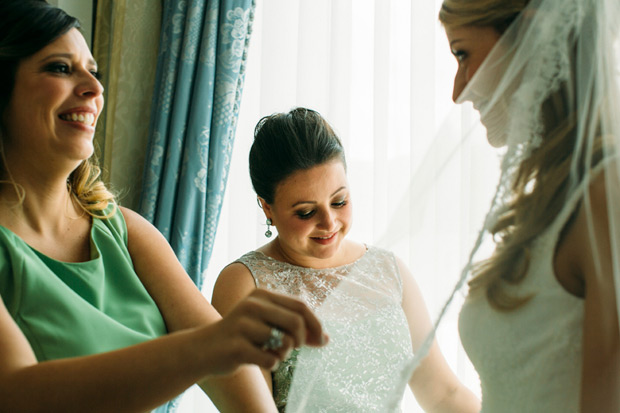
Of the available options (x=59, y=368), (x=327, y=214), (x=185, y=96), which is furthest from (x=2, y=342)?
(x=185, y=96)

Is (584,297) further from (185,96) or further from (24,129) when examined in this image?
(185,96)

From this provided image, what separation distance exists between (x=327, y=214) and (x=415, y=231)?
0.63m

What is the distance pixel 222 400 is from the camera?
1.12 meters

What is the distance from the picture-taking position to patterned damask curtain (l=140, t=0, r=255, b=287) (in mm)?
1957

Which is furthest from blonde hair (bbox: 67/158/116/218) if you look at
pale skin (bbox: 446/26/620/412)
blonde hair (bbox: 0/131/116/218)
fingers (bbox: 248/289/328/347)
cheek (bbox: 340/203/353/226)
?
pale skin (bbox: 446/26/620/412)

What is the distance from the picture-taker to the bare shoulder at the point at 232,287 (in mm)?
1481

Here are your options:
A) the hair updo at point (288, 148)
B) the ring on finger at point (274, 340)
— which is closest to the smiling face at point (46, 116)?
the hair updo at point (288, 148)

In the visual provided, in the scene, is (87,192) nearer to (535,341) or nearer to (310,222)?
(310,222)

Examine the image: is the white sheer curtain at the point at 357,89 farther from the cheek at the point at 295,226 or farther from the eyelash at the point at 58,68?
the eyelash at the point at 58,68

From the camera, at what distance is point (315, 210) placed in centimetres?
149

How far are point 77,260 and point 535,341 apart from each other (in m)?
0.94

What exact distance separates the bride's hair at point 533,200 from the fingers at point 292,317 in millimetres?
246

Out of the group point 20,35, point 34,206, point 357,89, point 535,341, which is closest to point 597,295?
point 535,341

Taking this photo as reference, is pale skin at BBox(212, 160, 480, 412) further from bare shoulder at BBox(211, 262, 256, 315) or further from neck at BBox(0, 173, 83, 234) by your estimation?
neck at BBox(0, 173, 83, 234)
